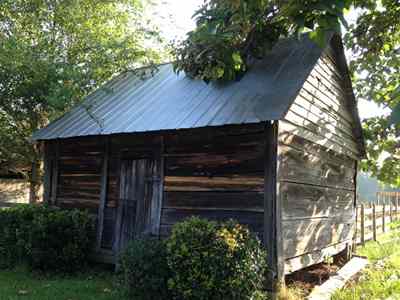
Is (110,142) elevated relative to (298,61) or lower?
lower

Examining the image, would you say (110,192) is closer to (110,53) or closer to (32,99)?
(110,53)

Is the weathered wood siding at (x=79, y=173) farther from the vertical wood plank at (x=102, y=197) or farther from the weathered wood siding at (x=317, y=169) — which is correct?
the weathered wood siding at (x=317, y=169)

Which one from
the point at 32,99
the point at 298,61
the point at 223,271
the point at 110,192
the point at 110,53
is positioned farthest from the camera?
the point at 32,99

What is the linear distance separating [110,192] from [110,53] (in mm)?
4192

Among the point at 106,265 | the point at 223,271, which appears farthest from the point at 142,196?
the point at 223,271

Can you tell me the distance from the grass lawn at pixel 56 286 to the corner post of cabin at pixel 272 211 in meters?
2.67

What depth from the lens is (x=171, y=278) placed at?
612 centimetres

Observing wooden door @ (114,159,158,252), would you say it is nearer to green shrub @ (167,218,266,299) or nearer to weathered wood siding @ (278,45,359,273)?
green shrub @ (167,218,266,299)

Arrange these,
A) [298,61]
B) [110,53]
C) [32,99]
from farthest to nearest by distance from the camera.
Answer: [32,99]
[110,53]
[298,61]

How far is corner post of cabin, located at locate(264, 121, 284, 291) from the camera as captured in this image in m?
6.66

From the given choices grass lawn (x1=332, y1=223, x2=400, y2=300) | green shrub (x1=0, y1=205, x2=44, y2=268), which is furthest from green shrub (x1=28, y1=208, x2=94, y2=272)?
grass lawn (x1=332, y1=223, x2=400, y2=300)

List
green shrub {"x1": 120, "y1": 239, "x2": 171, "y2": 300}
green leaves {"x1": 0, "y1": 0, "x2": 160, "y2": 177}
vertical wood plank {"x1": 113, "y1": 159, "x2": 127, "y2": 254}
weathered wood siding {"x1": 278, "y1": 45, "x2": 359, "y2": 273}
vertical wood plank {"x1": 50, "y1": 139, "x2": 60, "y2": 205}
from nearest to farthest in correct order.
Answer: green shrub {"x1": 120, "y1": 239, "x2": 171, "y2": 300} → weathered wood siding {"x1": 278, "y1": 45, "x2": 359, "y2": 273} → vertical wood plank {"x1": 113, "y1": 159, "x2": 127, "y2": 254} → vertical wood plank {"x1": 50, "y1": 139, "x2": 60, "y2": 205} → green leaves {"x1": 0, "y1": 0, "x2": 160, "y2": 177}

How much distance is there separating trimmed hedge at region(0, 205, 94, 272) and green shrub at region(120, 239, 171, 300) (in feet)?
8.27

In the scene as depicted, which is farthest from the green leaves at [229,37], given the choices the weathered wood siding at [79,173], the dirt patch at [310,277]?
the dirt patch at [310,277]
